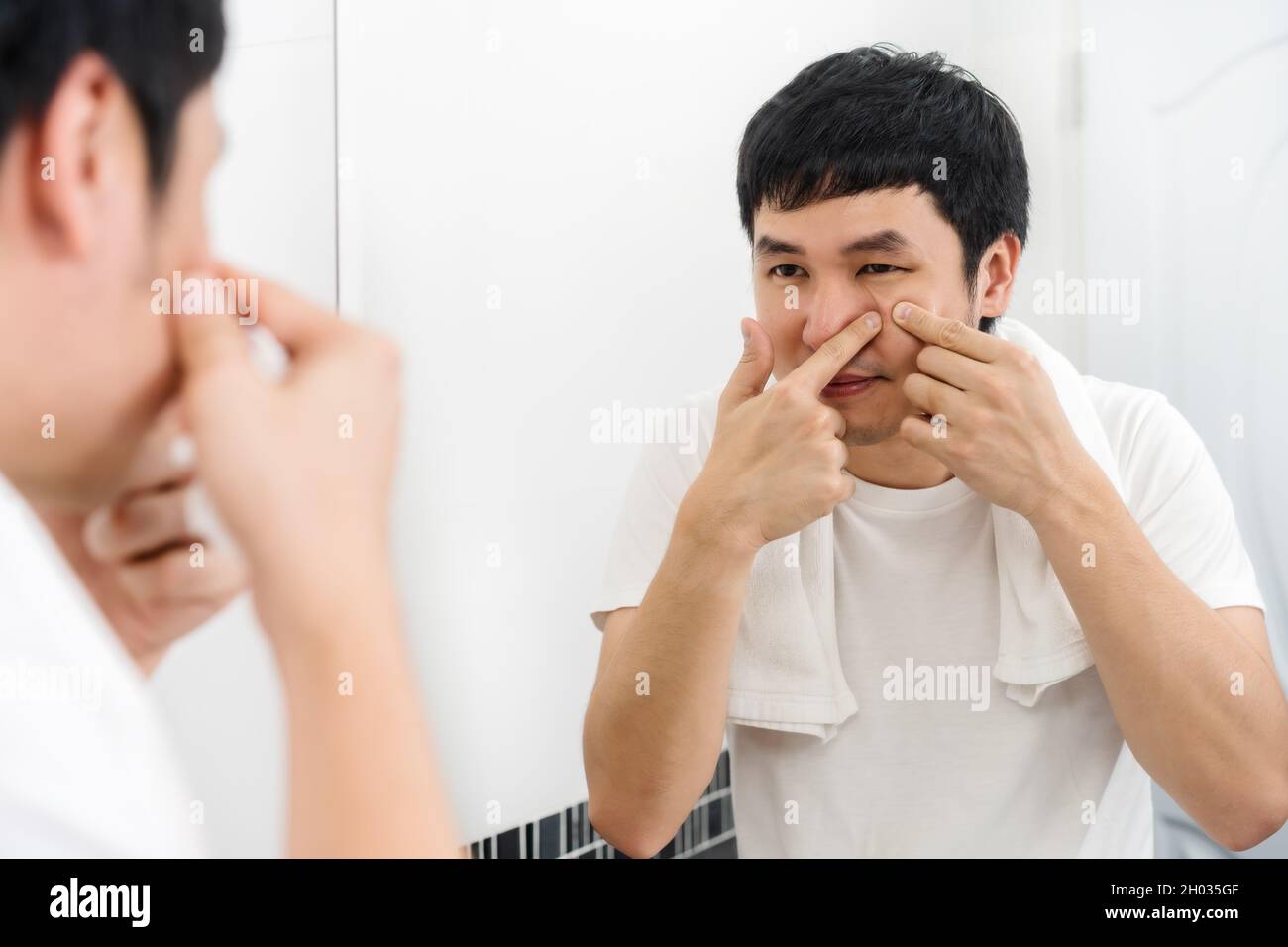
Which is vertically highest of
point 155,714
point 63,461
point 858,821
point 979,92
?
point 979,92

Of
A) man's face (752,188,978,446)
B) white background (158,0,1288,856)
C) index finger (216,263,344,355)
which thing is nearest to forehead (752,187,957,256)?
man's face (752,188,978,446)

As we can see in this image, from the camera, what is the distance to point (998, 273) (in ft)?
2.32

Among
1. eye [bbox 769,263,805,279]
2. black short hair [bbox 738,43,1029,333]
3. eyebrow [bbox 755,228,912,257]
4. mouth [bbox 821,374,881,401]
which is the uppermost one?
black short hair [bbox 738,43,1029,333]

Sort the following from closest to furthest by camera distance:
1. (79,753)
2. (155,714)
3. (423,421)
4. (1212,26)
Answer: (79,753)
(155,714)
(423,421)
(1212,26)

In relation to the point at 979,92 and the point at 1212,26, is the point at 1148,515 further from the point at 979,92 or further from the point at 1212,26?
the point at 1212,26

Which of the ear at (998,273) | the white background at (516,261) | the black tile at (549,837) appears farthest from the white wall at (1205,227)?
the black tile at (549,837)

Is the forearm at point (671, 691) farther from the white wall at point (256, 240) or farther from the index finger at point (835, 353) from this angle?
the white wall at point (256, 240)

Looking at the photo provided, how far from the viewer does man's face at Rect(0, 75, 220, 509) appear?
1.05 feet

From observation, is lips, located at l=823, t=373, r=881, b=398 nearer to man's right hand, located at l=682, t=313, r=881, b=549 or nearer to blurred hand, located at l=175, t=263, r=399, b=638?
man's right hand, located at l=682, t=313, r=881, b=549

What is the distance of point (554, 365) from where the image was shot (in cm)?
66

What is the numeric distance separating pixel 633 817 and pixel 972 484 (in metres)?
0.32

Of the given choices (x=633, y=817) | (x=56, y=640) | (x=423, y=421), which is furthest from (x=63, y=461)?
(x=633, y=817)

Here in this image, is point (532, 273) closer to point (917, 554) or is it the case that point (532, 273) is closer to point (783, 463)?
point (783, 463)

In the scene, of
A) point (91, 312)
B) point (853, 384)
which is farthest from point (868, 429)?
point (91, 312)
